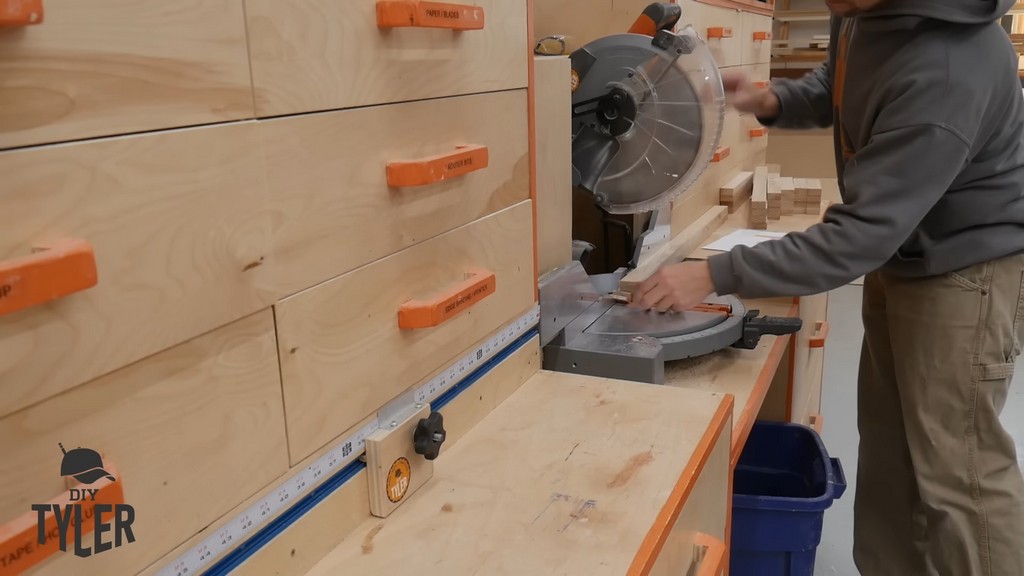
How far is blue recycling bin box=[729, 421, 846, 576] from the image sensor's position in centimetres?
165

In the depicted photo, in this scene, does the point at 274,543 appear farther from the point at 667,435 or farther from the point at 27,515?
the point at 667,435

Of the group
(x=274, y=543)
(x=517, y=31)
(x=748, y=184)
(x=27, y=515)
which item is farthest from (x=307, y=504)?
(x=748, y=184)

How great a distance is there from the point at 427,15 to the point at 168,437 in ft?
1.52

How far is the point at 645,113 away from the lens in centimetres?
148

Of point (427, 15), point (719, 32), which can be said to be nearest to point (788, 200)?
point (719, 32)

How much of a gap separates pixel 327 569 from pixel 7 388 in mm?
378

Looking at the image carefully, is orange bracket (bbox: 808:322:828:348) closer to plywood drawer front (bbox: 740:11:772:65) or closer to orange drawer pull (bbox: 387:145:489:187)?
plywood drawer front (bbox: 740:11:772:65)

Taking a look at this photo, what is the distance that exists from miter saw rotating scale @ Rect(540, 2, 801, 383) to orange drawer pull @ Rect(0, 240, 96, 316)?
0.87 meters

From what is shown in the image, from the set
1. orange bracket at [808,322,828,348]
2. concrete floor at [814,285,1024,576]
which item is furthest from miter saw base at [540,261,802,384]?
concrete floor at [814,285,1024,576]

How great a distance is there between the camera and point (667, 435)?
101cm

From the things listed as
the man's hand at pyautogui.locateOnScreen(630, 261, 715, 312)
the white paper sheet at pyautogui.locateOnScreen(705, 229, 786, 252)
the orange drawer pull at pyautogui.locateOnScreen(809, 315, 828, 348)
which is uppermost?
the man's hand at pyautogui.locateOnScreen(630, 261, 715, 312)

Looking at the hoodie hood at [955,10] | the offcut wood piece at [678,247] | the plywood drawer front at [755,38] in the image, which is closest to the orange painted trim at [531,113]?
the offcut wood piece at [678,247]

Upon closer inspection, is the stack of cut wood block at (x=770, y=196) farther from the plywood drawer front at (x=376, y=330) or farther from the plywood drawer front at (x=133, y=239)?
the plywood drawer front at (x=133, y=239)

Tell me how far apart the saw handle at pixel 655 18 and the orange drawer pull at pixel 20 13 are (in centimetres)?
121
